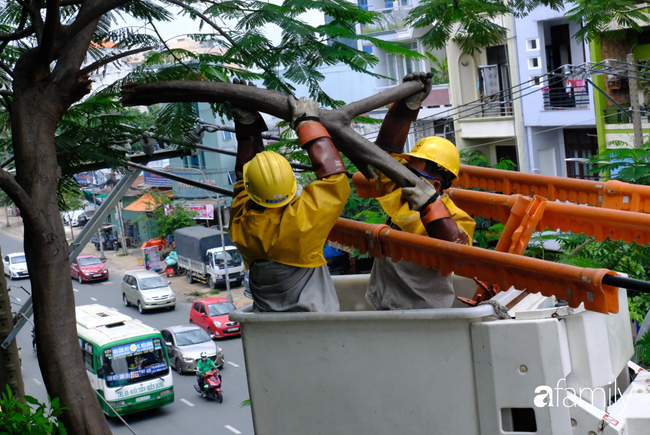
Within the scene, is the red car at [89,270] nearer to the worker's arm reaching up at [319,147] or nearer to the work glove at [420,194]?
the worker's arm reaching up at [319,147]

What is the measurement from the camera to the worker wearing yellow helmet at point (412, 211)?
3.51m

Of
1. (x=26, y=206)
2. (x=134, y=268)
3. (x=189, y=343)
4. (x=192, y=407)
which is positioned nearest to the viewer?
(x=26, y=206)

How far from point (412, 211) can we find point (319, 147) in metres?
0.67

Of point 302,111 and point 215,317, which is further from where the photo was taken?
point 215,317

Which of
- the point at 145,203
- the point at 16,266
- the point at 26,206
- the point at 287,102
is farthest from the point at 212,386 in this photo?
the point at 145,203

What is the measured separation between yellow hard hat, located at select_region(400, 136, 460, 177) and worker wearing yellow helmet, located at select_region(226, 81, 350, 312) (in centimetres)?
68

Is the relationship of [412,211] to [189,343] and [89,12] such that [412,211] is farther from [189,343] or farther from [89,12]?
[189,343]

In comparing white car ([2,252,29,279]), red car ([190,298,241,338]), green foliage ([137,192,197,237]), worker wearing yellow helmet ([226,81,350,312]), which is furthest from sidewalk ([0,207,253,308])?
worker wearing yellow helmet ([226,81,350,312])

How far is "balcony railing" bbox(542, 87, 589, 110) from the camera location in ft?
61.7

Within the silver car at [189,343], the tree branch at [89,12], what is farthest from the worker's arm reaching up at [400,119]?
the silver car at [189,343]

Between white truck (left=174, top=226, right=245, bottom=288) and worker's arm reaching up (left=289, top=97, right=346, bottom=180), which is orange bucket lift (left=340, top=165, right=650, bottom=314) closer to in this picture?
worker's arm reaching up (left=289, top=97, right=346, bottom=180)

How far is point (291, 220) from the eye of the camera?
10.3 feet

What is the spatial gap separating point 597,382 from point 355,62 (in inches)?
99.2

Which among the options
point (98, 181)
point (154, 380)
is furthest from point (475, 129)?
point (98, 181)
